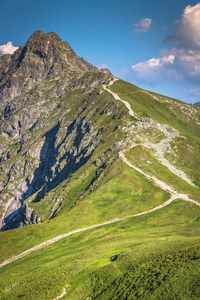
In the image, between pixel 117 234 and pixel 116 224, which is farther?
pixel 116 224

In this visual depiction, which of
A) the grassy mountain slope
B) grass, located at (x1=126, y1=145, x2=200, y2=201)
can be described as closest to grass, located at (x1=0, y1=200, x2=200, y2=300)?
the grassy mountain slope

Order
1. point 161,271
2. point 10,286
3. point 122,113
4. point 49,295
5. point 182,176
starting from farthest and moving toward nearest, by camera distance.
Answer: point 122,113 < point 182,176 < point 10,286 < point 49,295 < point 161,271

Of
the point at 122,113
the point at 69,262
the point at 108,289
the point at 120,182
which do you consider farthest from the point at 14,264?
the point at 122,113

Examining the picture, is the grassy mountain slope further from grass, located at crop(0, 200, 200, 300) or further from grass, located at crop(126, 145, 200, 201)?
grass, located at crop(126, 145, 200, 201)

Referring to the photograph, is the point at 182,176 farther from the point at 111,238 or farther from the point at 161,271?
the point at 161,271

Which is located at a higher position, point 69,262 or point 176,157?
point 176,157

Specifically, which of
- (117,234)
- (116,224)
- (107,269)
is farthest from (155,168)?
(107,269)

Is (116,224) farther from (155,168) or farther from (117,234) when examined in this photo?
(155,168)

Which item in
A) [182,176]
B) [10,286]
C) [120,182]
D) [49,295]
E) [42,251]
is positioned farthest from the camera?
[182,176]

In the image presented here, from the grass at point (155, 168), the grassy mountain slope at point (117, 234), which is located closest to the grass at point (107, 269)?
the grassy mountain slope at point (117, 234)

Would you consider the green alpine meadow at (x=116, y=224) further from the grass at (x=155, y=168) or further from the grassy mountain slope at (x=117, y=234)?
the grass at (x=155, y=168)

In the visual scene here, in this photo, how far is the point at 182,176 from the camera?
378 feet

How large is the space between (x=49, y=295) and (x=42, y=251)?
111ft

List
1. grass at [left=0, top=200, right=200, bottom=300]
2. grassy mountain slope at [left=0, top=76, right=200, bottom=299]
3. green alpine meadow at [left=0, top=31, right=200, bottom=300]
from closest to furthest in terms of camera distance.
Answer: grass at [left=0, top=200, right=200, bottom=300] < grassy mountain slope at [left=0, top=76, right=200, bottom=299] < green alpine meadow at [left=0, top=31, right=200, bottom=300]
